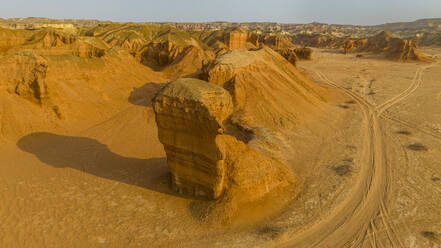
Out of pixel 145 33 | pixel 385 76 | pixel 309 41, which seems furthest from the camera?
pixel 309 41

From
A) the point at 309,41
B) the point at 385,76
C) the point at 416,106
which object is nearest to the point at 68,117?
the point at 416,106

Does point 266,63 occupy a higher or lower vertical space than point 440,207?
higher

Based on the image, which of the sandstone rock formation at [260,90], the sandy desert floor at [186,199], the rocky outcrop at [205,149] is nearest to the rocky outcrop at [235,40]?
the sandstone rock formation at [260,90]

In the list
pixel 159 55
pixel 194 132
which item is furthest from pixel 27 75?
pixel 159 55

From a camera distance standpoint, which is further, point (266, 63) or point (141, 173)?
point (266, 63)

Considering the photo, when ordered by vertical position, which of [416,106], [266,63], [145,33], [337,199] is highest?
[145,33]

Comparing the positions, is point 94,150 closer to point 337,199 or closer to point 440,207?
point 337,199

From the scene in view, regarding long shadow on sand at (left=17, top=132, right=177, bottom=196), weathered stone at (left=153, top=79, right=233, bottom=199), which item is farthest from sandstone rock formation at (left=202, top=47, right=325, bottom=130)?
weathered stone at (left=153, top=79, right=233, bottom=199)

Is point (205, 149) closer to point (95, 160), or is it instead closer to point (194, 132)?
point (194, 132)

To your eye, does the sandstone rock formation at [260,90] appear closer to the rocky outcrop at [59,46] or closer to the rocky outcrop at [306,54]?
the rocky outcrop at [59,46]
